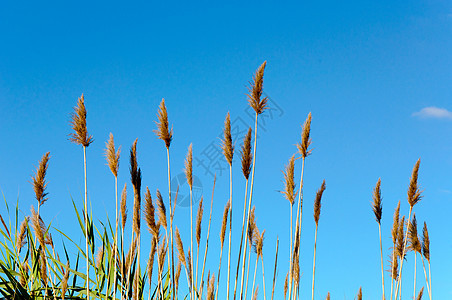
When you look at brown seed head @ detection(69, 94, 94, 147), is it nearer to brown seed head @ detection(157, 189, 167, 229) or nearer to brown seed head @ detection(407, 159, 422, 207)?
brown seed head @ detection(157, 189, 167, 229)

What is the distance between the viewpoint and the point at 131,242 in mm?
3533

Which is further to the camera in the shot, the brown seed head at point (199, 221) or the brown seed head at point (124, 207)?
the brown seed head at point (199, 221)

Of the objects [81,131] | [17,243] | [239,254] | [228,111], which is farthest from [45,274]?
[228,111]

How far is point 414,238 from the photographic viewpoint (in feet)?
15.9

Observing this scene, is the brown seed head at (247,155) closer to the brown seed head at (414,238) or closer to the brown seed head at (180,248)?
the brown seed head at (180,248)

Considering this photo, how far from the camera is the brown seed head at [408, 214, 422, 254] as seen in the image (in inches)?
190

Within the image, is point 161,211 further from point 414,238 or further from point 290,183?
point 414,238

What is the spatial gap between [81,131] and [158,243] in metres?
1.11

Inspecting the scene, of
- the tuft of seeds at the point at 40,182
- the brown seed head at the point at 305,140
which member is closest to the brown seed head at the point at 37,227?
the tuft of seeds at the point at 40,182

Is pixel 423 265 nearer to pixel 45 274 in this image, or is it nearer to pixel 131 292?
pixel 131 292

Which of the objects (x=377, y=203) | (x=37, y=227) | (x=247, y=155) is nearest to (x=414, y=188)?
(x=377, y=203)

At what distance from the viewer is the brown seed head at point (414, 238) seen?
190 inches

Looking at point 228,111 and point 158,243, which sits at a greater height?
point 228,111

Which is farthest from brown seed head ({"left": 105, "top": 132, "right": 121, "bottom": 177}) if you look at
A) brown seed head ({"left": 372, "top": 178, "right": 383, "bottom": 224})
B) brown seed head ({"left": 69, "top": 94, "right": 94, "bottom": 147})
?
brown seed head ({"left": 372, "top": 178, "right": 383, "bottom": 224})
